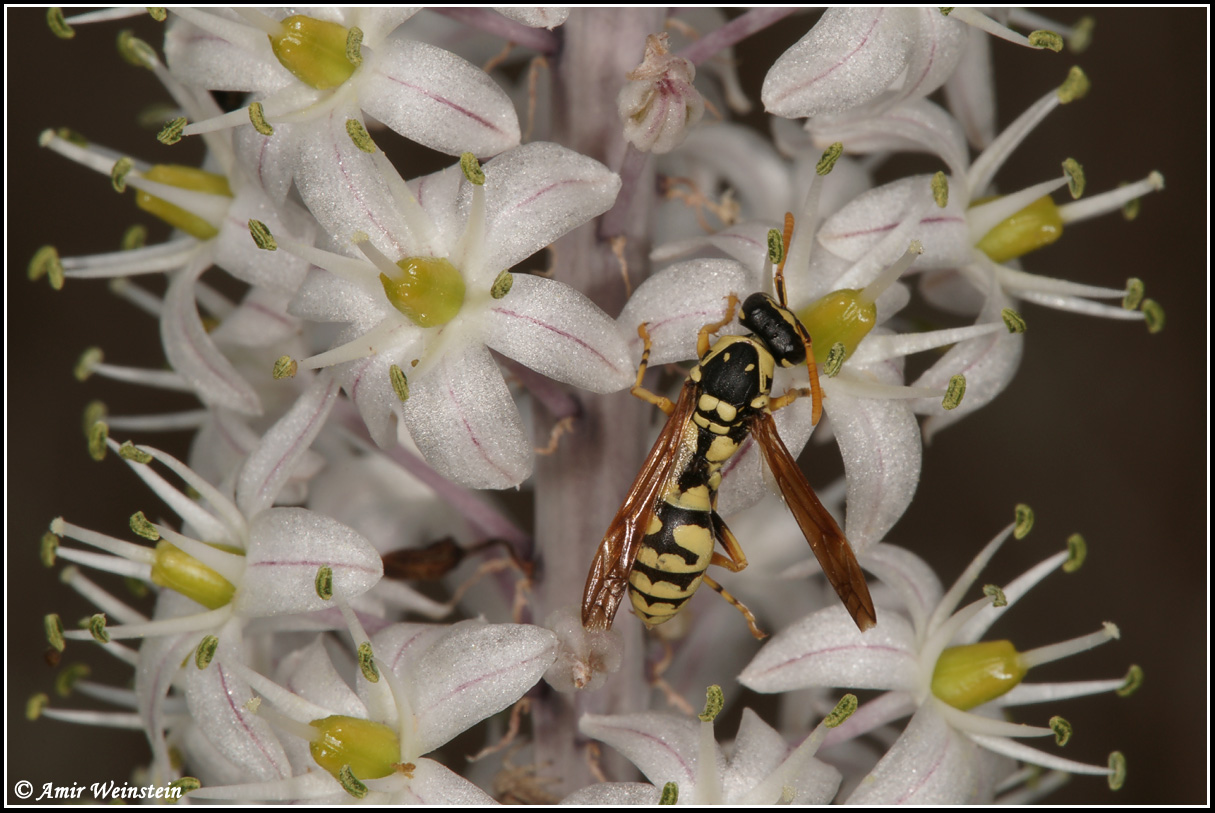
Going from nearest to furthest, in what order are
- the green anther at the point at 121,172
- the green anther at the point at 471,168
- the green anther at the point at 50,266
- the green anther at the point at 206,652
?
the green anther at the point at 471,168, the green anther at the point at 206,652, the green anther at the point at 121,172, the green anther at the point at 50,266

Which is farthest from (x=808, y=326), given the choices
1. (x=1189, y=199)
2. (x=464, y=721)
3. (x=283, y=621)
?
(x=1189, y=199)

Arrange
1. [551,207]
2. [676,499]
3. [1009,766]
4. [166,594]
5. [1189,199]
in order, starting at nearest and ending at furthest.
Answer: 1. [551,207]
2. [676,499]
3. [166,594]
4. [1009,766]
5. [1189,199]

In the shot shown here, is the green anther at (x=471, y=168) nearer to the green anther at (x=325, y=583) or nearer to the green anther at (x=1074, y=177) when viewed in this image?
the green anther at (x=325, y=583)

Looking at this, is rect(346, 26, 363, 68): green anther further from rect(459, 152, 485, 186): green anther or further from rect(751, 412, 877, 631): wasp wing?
rect(751, 412, 877, 631): wasp wing

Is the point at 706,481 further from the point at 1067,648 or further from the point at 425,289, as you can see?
the point at 1067,648

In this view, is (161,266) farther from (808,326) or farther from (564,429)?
(808,326)

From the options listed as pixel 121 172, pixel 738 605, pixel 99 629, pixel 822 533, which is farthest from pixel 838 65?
pixel 99 629

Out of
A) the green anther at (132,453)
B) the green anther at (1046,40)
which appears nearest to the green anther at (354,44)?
the green anther at (132,453)
